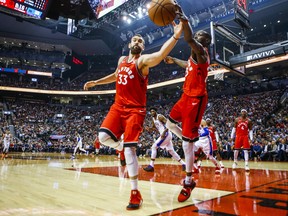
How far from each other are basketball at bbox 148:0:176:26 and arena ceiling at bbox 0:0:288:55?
14.3 m

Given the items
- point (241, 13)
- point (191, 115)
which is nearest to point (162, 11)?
point (191, 115)

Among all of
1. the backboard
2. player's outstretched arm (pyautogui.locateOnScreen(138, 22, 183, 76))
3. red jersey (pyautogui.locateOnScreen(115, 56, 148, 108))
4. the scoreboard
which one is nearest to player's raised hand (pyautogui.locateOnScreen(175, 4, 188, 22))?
player's outstretched arm (pyautogui.locateOnScreen(138, 22, 183, 76))

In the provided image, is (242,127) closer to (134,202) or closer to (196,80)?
(196,80)

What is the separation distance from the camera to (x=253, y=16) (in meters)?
21.3

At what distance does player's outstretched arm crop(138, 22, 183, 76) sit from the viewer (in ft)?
7.68

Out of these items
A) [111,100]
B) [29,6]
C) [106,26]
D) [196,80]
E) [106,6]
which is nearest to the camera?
[196,80]

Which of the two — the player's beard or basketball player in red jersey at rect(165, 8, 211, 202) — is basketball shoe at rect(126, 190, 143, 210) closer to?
basketball player in red jersey at rect(165, 8, 211, 202)

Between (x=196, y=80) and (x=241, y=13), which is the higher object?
(x=241, y=13)

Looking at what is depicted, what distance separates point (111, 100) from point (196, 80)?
35173 mm

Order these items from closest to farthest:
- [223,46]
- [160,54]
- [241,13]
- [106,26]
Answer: [160,54] → [241,13] → [223,46] → [106,26]

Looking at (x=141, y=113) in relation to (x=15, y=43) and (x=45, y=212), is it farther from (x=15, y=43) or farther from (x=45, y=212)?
(x=15, y=43)

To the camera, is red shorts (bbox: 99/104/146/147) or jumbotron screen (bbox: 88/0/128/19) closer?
red shorts (bbox: 99/104/146/147)

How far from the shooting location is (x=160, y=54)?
236cm

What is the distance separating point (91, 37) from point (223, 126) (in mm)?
20544
